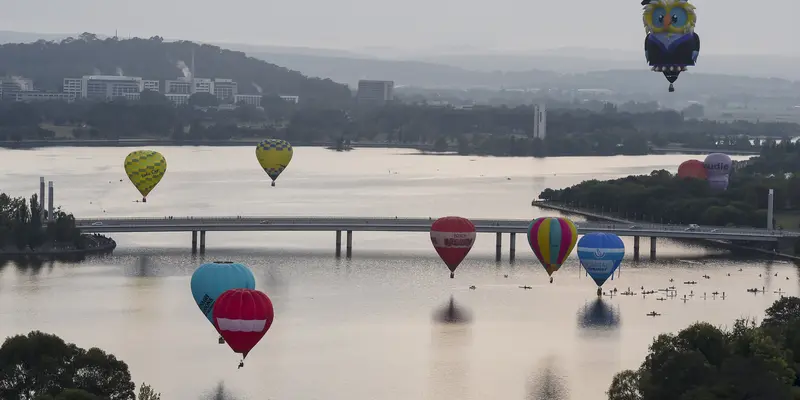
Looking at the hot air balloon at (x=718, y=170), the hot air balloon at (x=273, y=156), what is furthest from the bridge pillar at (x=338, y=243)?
the hot air balloon at (x=718, y=170)

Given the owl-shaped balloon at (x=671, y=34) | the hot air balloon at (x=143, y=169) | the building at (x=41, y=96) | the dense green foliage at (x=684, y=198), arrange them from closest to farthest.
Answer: the owl-shaped balloon at (x=671, y=34) → the hot air balloon at (x=143, y=169) → the dense green foliage at (x=684, y=198) → the building at (x=41, y=96)

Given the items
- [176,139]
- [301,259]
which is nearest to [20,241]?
[301,259]

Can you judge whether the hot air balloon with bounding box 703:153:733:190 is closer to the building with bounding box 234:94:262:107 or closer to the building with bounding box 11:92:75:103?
the building with bounding box 11:92:75:103

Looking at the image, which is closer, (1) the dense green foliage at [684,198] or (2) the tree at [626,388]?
(2) the tree at [626,388]

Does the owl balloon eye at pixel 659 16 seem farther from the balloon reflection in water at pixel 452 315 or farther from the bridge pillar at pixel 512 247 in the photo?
the bridge pillar at pixel 512 247

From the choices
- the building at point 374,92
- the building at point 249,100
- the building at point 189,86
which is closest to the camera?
the building at point 249,100

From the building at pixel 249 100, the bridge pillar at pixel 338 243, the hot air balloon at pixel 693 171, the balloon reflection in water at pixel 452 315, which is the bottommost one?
the balloon reflection in water at pixel 452 315

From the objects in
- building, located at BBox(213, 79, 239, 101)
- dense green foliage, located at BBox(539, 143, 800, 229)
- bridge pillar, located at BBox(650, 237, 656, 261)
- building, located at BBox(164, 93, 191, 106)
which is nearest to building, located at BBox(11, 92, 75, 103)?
building, located at BBox(164, 93, 191, 106)
